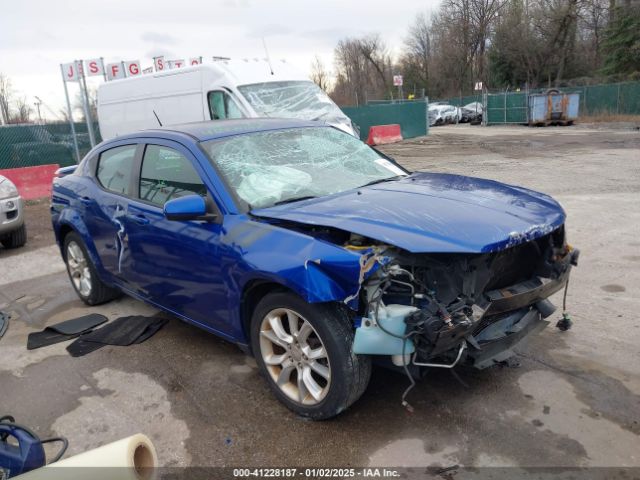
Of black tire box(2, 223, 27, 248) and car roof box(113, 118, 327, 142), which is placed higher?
car roof box(113, 118, 327, 142)

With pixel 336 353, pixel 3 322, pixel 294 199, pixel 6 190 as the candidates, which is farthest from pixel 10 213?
pixel 336 353

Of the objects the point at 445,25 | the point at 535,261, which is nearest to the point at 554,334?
the point at 535,261

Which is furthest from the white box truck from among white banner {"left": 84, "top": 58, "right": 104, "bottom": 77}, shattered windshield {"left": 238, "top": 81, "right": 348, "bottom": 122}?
white banner {"left": 84, "top": 58, "right": 104, "bottom": 77}

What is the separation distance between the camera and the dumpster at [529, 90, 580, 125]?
27422mm

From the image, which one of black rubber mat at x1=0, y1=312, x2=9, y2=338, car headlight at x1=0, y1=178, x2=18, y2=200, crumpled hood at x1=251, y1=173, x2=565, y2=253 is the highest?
crumpled hood at x1=251, y1=173, x2=565, y2=253

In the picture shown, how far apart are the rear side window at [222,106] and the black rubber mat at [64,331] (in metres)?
6.30

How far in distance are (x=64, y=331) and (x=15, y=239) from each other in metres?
4.27

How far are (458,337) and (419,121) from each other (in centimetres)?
2445

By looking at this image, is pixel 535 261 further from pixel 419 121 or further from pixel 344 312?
pixel 419 121

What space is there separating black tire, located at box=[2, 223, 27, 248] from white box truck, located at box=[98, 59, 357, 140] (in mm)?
3224

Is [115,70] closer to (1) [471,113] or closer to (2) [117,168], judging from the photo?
(2) [117,168]

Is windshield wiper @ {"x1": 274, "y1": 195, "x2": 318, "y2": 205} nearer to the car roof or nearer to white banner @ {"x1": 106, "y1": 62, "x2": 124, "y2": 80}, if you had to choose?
the car roof

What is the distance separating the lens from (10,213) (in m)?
7.82

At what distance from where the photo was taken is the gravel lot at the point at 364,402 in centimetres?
290
